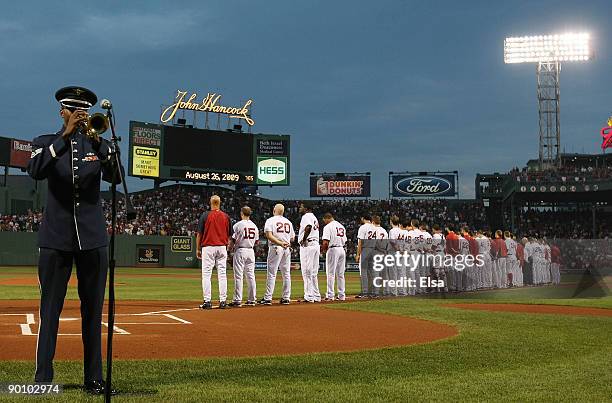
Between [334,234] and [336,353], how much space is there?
28.6 feet

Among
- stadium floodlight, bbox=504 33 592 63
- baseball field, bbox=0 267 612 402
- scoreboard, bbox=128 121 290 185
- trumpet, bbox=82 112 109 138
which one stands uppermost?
stadium floodlight, bbox=504 33 592 63

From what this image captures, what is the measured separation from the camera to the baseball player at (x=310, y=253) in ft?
50.4

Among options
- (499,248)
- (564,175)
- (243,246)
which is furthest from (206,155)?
(243,246)

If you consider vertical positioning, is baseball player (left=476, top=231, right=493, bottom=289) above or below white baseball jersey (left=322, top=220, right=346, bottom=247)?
below

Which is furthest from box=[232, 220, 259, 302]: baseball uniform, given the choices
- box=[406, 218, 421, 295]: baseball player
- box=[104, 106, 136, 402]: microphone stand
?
box=[104, 106, 136, 402]: microphone stand

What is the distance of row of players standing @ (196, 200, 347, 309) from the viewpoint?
13156 mm

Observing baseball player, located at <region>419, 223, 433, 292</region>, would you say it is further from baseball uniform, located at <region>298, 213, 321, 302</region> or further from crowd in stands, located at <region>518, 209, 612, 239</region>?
crowd in stands, located at <region>518, 209, 612, 239</region>

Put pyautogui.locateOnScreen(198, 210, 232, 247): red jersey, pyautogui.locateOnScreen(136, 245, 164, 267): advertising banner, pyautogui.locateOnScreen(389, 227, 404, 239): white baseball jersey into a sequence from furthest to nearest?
pyautogui.locateOnScreen(136, 245, 164, 267): advertising banner → pyautogui.locateOnScreen(389, 227, 404, 239): white baseball jersey → pyautogui.locateOnScreen(198, 210, 232, 247): red jersey

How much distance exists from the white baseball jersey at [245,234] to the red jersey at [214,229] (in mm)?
673

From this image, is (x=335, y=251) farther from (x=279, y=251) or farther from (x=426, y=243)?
(x=426, y=243)

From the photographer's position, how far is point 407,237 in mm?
17125

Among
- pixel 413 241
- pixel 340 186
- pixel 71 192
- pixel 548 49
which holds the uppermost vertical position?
pixel 548 49

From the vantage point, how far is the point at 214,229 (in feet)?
43.0

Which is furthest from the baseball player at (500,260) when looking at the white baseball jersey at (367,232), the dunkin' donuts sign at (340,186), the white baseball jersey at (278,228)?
the dunkin' donuts sign at (340,186)
